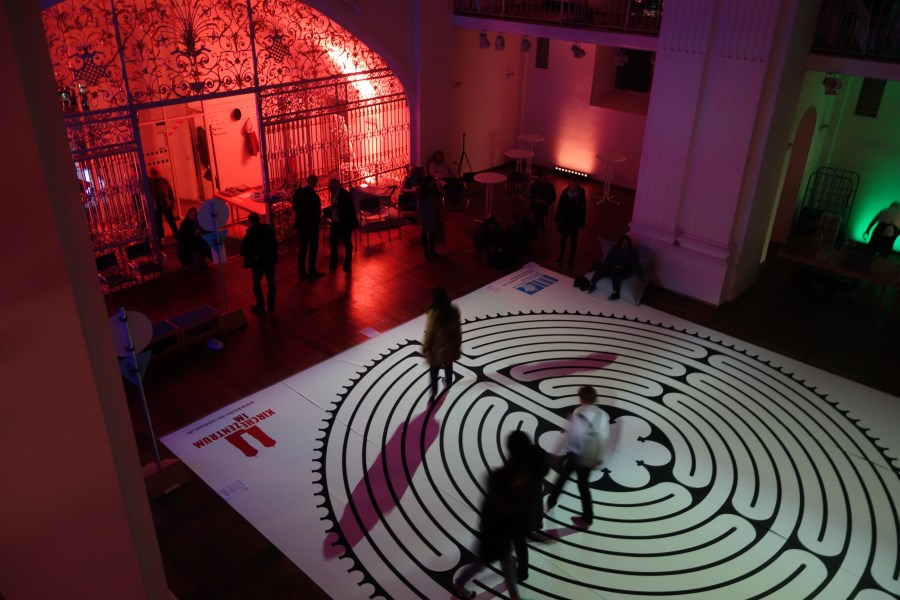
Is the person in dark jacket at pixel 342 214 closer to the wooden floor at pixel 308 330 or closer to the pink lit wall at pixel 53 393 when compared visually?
the wooden floor at pixel 308 330

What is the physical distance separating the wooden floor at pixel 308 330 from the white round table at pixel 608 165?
1.60 m

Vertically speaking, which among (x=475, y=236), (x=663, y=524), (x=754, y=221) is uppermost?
(x=754, y=221)

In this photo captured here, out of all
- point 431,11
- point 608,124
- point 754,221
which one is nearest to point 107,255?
point 431,11

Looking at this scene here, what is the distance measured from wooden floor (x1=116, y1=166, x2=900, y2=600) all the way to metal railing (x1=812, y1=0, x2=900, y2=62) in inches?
128

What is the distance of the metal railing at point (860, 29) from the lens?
8.40m

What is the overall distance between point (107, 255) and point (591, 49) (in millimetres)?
9970

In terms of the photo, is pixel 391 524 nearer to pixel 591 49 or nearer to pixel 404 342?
pixel 404 342

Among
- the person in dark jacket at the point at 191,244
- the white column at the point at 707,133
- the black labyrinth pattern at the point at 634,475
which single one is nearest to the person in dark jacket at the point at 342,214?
the person in dark jacket at the point at 191,244

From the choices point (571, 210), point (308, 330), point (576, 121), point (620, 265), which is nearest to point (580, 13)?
point (576, 121)

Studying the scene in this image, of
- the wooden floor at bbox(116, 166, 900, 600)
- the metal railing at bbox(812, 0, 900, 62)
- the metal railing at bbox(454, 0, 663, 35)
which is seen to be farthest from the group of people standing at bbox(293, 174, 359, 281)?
the metal railing at bbox(812, 0, 900, 62)

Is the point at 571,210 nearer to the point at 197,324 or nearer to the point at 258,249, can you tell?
the point at 258,249

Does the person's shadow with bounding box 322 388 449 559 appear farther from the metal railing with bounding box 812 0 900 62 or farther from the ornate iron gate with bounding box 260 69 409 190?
the metal railing with bounding box 812 0 900 62

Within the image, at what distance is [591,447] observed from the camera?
19.0 feet

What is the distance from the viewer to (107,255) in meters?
9.64
